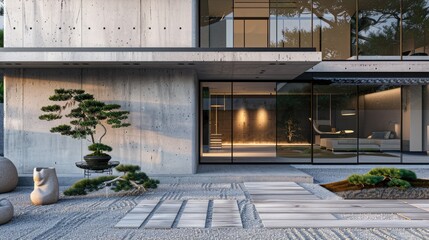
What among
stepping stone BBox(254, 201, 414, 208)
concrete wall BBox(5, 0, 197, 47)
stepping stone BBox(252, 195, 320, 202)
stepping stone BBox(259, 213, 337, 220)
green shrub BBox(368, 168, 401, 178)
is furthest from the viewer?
concrete wall BBox(5, 0, 197, 47)

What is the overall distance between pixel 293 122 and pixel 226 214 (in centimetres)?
747

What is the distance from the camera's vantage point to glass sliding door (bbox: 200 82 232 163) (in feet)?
40.4

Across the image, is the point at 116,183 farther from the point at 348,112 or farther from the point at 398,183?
the point at 348,112

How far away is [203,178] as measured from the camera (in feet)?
29.7

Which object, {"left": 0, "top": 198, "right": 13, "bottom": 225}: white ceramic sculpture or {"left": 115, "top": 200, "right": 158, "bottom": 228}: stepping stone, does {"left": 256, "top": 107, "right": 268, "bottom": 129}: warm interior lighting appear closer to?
{"left": 115, "top": 200, "right": 158, "bottom": 228}: stepping stone

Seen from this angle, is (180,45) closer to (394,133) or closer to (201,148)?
(201,148)

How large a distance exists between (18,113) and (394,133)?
11.7m

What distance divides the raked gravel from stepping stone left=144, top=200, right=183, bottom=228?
8.4 inches

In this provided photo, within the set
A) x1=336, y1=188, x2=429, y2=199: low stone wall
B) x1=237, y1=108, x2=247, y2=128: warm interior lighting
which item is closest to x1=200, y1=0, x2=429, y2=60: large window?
x1=237, y1=108, x2=247, y2=128: warm interior lighting

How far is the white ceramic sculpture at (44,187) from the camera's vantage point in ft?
21.0

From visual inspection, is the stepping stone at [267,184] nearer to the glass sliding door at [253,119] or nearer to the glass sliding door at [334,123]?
the glass sliding door at [253,119]

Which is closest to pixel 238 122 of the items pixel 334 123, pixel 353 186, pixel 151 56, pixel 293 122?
pixel 293 122

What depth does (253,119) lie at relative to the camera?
41.8ft

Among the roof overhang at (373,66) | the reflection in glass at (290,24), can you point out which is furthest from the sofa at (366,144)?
the reflection in glass at (290,24)
